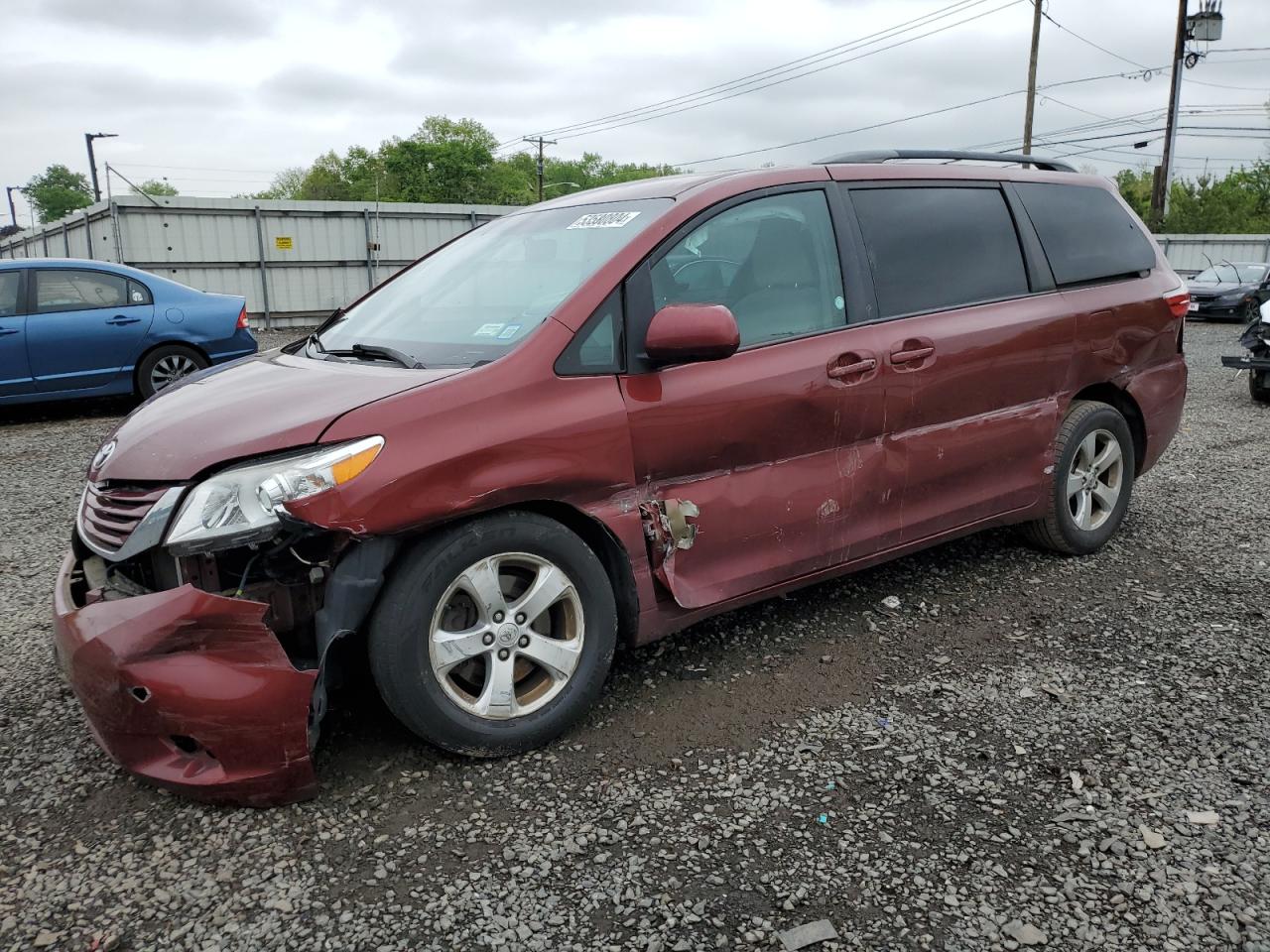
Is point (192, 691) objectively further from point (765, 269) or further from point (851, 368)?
point (851, 368)

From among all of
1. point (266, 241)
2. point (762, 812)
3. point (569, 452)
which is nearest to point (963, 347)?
point (569, 452)

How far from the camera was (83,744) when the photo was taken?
301 centimetres

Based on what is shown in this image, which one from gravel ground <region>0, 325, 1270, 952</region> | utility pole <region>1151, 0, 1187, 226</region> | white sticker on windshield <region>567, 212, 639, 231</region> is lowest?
gravel ground <region>0, 325, 1270, 952</region>

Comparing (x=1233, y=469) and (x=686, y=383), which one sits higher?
(x=686, y=383)

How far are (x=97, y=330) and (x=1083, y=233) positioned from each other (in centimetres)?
843

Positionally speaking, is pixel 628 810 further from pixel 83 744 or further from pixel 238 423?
pixel 83 744

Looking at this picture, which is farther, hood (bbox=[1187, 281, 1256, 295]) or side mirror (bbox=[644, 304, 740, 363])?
hood (bbox=[1187, 281, 1256, 295])

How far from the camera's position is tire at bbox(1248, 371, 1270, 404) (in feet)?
32.6

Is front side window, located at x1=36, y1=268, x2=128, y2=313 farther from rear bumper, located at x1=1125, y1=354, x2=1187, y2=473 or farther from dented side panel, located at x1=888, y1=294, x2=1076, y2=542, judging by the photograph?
rear bumper, located at x1=1125, y1=354, x2=1187, y2=473

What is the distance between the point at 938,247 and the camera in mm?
3912

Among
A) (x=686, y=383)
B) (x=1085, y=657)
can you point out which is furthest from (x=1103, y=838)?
(x=686, y=383)

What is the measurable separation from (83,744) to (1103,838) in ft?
9.91

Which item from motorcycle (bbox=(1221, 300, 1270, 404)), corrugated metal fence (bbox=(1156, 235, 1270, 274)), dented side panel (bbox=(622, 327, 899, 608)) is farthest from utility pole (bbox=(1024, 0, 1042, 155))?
dented side panel (bbox=(622, 327, 899, 608))

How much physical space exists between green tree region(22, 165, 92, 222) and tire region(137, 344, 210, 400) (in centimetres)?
11033
